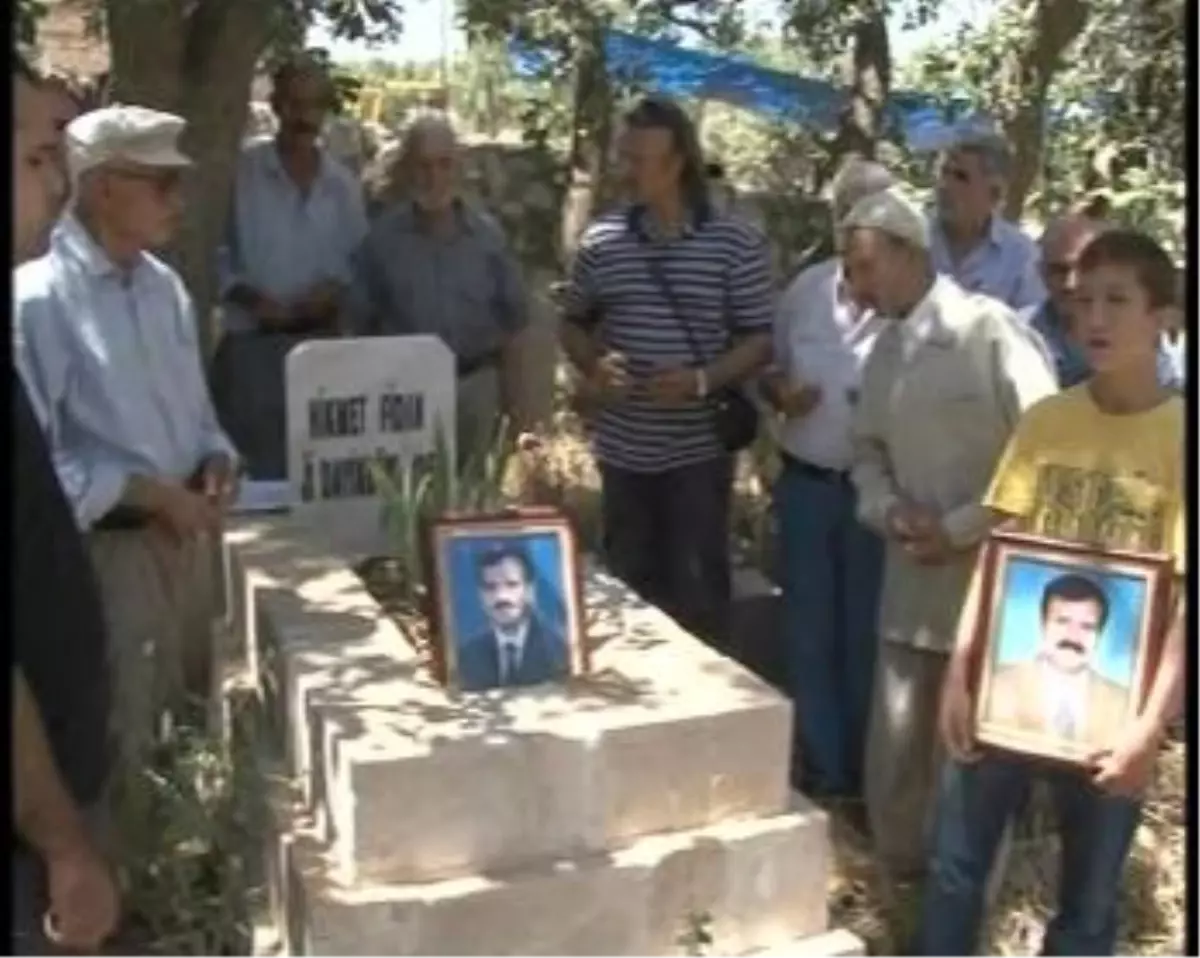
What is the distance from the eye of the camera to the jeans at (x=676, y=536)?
15.6 ft

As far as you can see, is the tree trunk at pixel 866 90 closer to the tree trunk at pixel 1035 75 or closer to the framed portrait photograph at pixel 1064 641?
the tree trunk at pixel 1035 75

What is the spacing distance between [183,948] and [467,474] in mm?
1108

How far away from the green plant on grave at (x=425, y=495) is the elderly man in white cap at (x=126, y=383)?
361 mm

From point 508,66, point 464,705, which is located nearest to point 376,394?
point 464,705

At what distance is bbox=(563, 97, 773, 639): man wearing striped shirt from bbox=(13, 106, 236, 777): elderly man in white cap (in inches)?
44.3

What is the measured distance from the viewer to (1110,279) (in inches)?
118

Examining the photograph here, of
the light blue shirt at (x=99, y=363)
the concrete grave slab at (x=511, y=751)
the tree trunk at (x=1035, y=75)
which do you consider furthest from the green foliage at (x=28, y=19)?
the tree trunk at (x=1035, y=75)

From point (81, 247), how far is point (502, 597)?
0.98m

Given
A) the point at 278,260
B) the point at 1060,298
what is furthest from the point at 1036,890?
the point at 278,260

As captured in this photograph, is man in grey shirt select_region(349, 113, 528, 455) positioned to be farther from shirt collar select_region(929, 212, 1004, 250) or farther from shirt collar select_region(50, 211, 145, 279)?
shirt collar select_region(50, 211, 145, 279)

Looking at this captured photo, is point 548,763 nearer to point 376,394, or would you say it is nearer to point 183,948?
point 183,948

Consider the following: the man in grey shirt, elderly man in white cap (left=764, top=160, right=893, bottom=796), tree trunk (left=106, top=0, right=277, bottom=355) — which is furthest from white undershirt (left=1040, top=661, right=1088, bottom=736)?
tree trunk (left=106, top=0, right=277, bottom=355)

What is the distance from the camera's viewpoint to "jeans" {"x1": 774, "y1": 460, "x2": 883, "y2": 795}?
14.1 ft

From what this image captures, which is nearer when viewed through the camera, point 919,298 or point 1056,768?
point 1056,768
